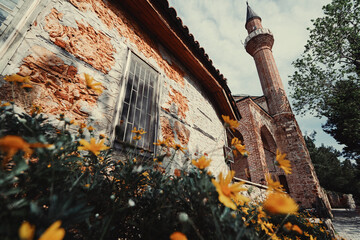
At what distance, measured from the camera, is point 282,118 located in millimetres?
11359

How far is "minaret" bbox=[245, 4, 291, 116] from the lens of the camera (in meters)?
11.9

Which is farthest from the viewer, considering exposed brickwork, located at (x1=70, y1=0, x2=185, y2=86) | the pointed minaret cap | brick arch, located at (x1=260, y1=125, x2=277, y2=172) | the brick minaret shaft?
the pointed minaret cap

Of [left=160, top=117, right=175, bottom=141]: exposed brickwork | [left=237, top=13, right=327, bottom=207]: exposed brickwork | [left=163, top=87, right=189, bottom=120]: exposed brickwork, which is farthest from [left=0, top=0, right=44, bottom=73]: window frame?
[left=237, top=13, right=327, bottom=207]: exposed brickwork

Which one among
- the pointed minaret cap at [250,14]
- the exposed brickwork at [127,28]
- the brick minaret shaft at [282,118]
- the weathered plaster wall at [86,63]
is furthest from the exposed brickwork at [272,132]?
the exposed brickwork at [127,28]

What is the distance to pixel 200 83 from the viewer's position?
4.94 metres

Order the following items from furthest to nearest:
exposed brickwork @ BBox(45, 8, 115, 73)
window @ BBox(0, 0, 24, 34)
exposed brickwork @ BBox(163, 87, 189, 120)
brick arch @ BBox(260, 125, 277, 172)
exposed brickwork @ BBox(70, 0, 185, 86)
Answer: brick arch @ BBox(260, 125, 277, 172), exposed brickwork @ BBox(163, 87, 189, 120), exposed brickwork @ BBox(70, 0, 185, 86), exposed brickwork @ BBox(45, 8, 115, 73), window @ BBox(0, 0, 24, 34)

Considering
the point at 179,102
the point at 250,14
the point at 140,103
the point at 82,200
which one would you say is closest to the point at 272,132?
the point at 179,102

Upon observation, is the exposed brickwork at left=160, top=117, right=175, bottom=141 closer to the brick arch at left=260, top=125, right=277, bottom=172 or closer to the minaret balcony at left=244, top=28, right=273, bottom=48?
the brick arch at left=260, top=125, right=277, bottom=172

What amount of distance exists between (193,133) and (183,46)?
2.02 metres

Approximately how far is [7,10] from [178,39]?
2572 millimetres

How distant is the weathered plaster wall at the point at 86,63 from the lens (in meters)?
1.71

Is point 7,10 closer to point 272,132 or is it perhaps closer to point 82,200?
point 82,200

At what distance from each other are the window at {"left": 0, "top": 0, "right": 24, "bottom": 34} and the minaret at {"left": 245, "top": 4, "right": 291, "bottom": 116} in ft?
43.9

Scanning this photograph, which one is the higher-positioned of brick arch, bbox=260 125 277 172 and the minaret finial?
the minaret finial
